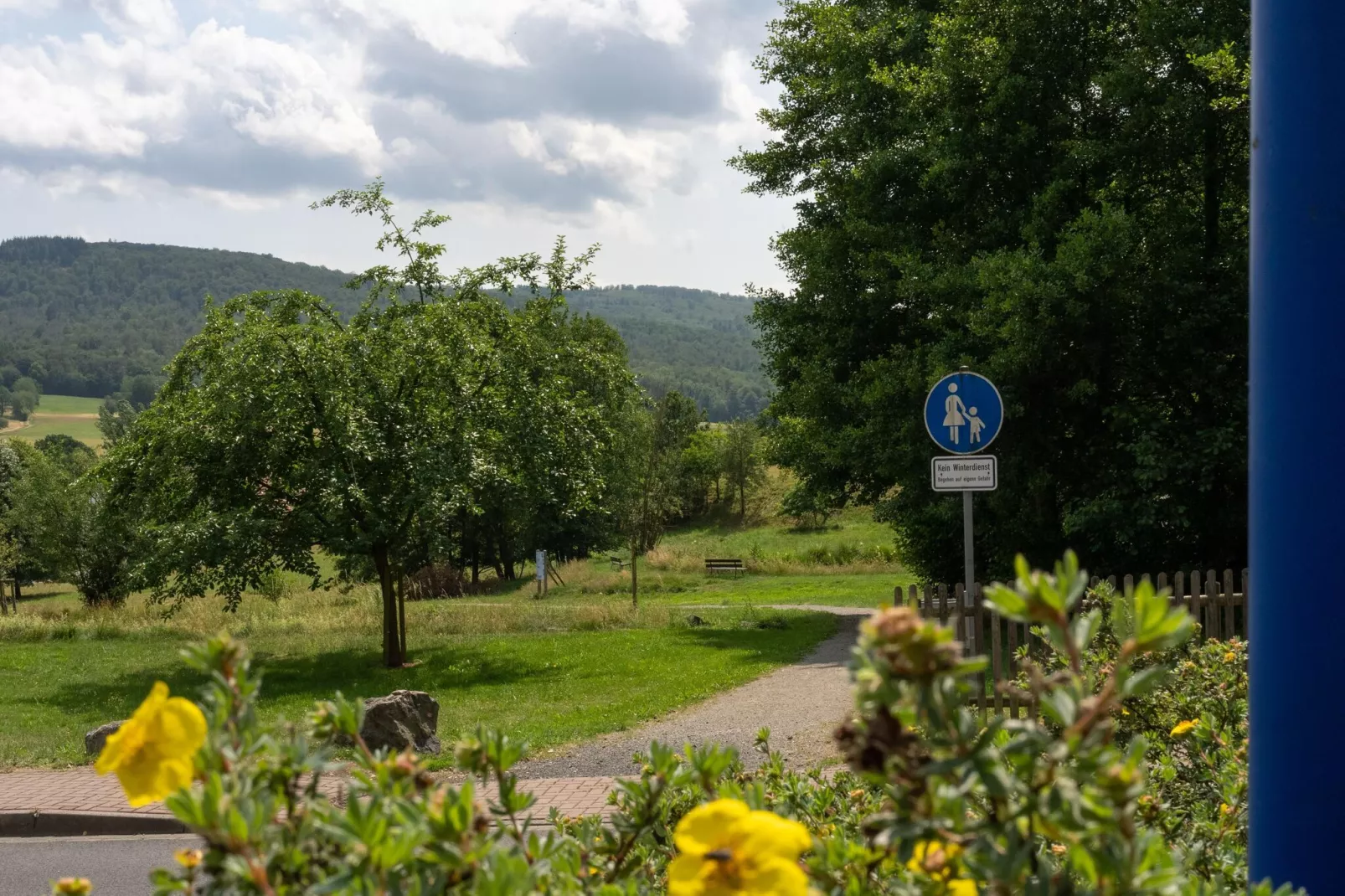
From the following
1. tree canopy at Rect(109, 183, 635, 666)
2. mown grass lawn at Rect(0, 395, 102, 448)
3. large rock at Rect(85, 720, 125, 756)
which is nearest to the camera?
large rock at Rect(85, 720, 125, 756)

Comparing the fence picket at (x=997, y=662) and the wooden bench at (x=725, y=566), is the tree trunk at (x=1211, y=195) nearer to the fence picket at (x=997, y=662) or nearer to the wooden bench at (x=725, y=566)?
the fence picket at (x=997, y=662)

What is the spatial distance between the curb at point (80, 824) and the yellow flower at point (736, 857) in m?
8.12

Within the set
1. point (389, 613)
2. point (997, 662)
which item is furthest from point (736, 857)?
point (389, 613)

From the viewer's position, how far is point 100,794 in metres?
9.15

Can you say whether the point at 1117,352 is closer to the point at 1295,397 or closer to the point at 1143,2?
the point at 1143,2

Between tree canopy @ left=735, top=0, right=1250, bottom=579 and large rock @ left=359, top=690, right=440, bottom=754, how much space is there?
27.8 feet

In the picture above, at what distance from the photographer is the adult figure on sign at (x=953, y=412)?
9.03 meters

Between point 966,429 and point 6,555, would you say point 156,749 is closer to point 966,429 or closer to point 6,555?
point 966,429

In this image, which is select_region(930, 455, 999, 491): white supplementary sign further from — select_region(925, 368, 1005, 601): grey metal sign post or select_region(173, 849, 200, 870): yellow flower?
select_region(173, 849, 200, 870): yellow flower

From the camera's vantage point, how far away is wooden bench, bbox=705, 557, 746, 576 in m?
→ 42.3

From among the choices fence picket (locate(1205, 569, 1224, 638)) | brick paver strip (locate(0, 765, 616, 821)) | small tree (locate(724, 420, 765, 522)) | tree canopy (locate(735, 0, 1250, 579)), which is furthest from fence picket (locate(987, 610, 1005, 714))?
small tree (locate(724, 420, 765, 522))

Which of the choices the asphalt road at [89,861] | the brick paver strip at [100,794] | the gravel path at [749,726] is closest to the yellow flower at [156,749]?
the asphalt road at [89,861]

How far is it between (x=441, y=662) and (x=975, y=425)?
38.0 feet

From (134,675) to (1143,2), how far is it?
1773cm
